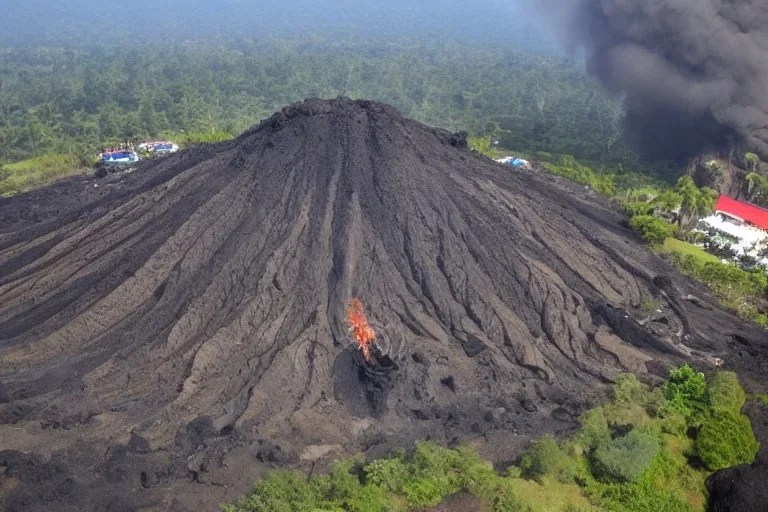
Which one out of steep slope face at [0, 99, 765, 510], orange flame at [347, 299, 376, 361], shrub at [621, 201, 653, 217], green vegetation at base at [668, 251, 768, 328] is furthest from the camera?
shrub at [621, 201, 653, 217]

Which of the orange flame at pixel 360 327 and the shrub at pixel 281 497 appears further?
the orange flame at pixel 360 327

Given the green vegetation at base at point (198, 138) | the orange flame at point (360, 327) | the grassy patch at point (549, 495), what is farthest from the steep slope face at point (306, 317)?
the green vegetation at base at point (198, 138)

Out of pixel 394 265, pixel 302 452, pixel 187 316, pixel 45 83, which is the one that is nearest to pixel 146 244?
pixel 187 316

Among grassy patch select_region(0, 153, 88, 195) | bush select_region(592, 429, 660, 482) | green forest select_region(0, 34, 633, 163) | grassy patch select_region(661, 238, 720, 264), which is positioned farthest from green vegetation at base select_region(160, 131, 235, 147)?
bush select_region(592, 429, 660, 482)

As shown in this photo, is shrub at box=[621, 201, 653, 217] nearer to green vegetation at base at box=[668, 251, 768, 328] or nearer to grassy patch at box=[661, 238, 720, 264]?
grassy patch at box=[661, 238, 720, 264]

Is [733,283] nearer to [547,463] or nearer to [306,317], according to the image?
[547,463]

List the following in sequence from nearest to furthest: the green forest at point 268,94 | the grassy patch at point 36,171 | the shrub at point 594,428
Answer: the shrub at point 594,428
the grassy patch at point 36,171
the green forest at point 268,94

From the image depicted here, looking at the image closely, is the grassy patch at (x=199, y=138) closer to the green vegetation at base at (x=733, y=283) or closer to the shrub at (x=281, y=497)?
the green vegetation at base at (x=733, y=283)
